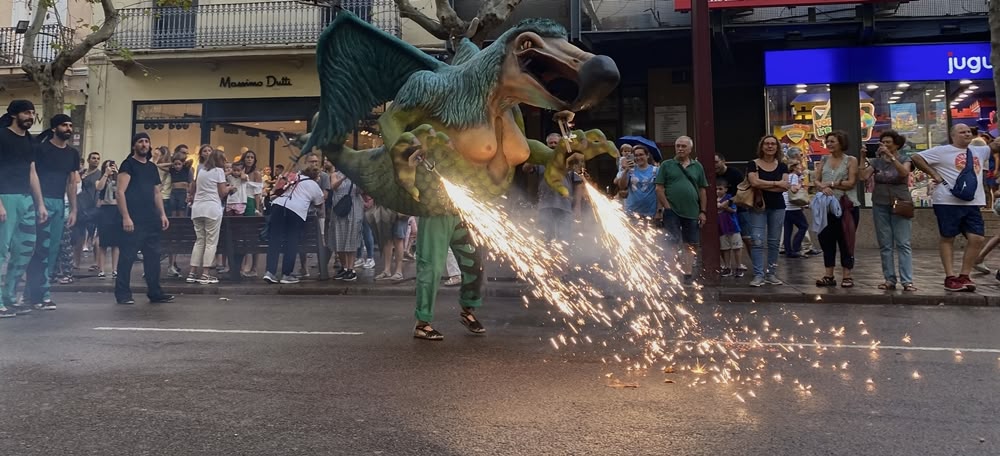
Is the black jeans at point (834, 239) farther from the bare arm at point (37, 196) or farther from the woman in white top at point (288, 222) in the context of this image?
the bare arm at point (37, 196)

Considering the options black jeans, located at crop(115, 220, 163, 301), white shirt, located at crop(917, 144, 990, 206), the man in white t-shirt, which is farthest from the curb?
black jeans, located at crop(115, 220, 163, 301)

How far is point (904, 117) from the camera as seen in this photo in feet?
46.2

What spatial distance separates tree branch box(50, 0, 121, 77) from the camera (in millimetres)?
11617

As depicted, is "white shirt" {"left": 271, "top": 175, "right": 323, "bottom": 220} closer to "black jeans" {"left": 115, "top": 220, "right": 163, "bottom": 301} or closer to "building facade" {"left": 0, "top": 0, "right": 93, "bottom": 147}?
"black jeans" {"left": 115, "top": 220, "right": 163, "bottom": 301}

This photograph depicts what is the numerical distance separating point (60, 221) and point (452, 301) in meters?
4.33

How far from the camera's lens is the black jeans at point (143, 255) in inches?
272

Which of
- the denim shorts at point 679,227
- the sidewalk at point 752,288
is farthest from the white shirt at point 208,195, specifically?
the denim shorts at point 679,227

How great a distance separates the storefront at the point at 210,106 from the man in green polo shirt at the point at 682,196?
11.8 m

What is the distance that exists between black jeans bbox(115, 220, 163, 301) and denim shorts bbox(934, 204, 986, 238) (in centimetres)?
861

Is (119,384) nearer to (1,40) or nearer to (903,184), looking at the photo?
(903,184)

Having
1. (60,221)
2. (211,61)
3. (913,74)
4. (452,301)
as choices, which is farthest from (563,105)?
(211,61)

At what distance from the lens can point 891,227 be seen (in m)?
7.29

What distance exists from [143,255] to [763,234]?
716cm

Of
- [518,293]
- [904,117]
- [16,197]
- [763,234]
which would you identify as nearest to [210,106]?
[16,197]
